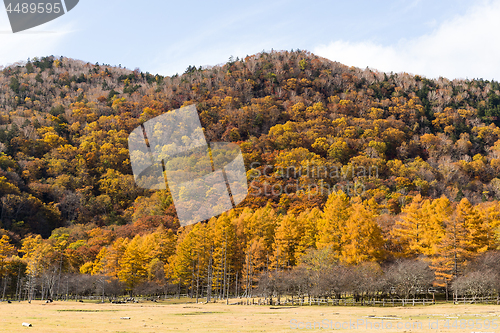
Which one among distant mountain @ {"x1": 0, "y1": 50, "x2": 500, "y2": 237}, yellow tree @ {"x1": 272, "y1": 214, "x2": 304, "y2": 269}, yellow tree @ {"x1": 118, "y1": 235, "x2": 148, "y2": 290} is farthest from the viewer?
distant mountain @ {"x1": 0, "y1": 50, "x2": 500, "y2": 237}

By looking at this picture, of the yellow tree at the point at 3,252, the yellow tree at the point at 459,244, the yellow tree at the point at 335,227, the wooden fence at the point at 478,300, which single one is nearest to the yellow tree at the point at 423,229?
the yellow tree at the point at 459,244

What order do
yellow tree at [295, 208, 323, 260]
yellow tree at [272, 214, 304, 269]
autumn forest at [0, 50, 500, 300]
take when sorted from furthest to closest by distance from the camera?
yellow tree at [272, 214, 304, 269], yellow tree at [295, 208, 323, 260], autumn forest at [0, 50, 500, 300]

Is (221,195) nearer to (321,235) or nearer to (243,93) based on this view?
(321,235)

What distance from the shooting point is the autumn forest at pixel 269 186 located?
40.7m

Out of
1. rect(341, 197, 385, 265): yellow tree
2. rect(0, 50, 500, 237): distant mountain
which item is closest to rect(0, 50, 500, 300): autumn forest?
rect(341, 197, 385, 265): yellow tree

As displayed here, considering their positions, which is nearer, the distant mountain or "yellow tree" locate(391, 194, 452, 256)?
"yellow tree" locate(391, 194, 452, 256)

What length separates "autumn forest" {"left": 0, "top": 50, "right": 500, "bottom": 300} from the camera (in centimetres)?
4066

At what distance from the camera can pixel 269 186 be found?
8562cm

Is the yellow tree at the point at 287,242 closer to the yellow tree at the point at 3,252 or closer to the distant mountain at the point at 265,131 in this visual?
the distant mountain at the point at 265,131

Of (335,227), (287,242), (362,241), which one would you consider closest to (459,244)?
(362,241)

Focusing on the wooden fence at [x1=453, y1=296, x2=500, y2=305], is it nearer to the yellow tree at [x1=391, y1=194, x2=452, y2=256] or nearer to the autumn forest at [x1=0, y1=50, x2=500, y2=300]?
the autumn forest at [x1=0, y1=50, x2=500, y2=300]

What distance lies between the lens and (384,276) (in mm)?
37438

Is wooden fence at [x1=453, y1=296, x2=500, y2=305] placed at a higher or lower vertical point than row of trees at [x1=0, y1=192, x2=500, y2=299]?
lower

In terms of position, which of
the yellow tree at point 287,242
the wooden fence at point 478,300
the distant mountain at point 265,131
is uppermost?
the distant mountain at point 265,131
